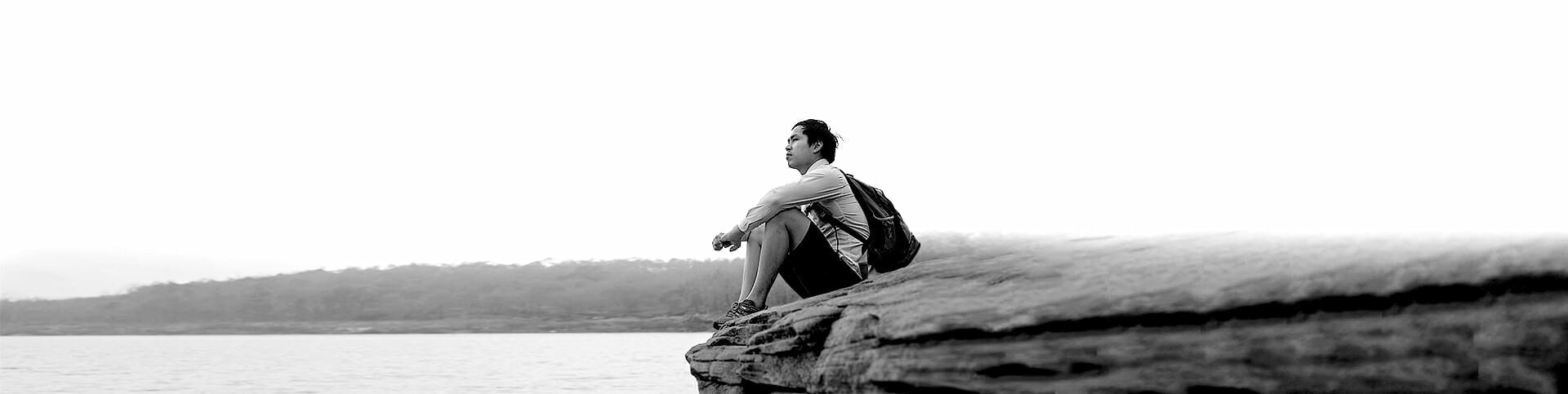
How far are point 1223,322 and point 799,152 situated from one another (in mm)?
3241

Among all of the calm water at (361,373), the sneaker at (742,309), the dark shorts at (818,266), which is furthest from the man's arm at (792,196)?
the calm water at (361,373)

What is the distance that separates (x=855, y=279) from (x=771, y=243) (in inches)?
21.8

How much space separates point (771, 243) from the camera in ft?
21.4

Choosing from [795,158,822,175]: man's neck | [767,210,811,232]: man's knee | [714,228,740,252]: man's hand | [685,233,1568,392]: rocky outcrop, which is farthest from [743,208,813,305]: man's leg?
[685,233,1568,392]: rocky outcrop

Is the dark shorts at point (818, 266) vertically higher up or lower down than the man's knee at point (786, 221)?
lower down

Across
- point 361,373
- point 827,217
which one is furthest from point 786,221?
point 361,373

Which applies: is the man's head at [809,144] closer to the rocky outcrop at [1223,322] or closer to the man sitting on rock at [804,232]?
the man sitting on rock at [804,232]

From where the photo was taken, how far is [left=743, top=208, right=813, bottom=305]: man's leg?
650 centimetres

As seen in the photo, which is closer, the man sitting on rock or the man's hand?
the man sitting on rock

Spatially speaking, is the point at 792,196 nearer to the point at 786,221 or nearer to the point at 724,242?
the point at 786,221

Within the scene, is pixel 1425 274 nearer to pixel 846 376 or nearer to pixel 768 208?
pixel 846 376

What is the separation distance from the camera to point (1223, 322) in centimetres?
391

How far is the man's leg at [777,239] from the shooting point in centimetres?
650

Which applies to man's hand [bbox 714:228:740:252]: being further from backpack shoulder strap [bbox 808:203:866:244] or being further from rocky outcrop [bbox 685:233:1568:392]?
rocky outcrop [bbox 685:233:1568:392]
